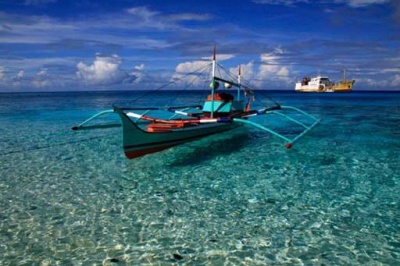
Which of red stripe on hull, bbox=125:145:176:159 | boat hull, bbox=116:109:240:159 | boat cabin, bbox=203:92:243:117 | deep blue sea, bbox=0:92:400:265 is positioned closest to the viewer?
deep blue sea, bbox=0:92:400:265

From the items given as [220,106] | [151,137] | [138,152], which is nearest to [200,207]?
[138,152]

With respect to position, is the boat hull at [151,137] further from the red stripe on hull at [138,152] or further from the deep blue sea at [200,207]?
the deep blue sea at [200,207]

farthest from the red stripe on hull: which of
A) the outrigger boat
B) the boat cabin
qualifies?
the boat cabin

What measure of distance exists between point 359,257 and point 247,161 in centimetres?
710

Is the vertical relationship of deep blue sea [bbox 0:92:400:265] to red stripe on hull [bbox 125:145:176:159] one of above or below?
below

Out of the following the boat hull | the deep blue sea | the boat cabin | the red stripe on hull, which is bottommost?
the deep blue sea

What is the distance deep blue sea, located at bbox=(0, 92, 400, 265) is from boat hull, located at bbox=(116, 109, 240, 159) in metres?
0.48

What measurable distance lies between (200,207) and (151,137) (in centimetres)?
487

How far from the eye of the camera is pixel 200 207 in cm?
809

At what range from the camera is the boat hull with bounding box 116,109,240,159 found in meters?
11.2

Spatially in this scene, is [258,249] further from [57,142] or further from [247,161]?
[57,142]

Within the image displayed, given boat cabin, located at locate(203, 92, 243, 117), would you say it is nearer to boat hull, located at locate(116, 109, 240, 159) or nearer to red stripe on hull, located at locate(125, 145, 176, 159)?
boat hull, located at locate(116, 109, 240, 159)

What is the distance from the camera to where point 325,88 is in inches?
4173

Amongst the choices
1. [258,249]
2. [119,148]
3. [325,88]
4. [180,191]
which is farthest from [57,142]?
[325,88]
